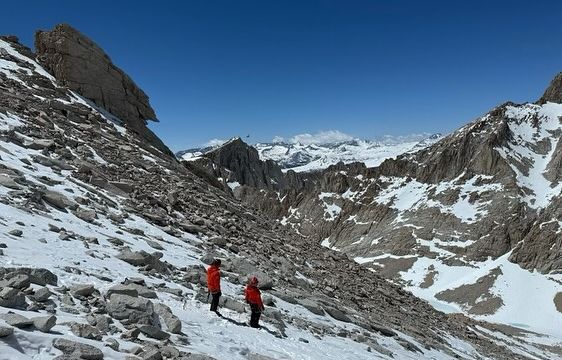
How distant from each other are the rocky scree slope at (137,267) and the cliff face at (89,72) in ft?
10.0

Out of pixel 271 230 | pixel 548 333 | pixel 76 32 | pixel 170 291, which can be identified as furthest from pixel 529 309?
pixel 170 291

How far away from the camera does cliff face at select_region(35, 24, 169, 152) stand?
143ft

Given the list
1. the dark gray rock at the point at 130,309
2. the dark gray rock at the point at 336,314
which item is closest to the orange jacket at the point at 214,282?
the dark gray rock at the point at 130,309

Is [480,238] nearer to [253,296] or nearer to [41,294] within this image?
[253,296]

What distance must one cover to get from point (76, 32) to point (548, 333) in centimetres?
11407

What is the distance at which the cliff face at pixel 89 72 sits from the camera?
143 feet

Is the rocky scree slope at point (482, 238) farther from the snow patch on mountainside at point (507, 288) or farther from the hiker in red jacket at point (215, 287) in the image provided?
the hiker in red jacket at point (215, 287)

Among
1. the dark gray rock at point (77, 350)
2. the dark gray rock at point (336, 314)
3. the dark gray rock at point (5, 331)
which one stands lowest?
the dark gray rock at point (77, 350)

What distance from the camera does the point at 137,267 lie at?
1602 centimetres

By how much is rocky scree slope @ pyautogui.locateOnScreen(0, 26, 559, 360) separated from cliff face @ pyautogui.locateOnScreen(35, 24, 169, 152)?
3.06 metres

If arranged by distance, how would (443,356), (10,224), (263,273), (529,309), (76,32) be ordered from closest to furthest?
(10,224) < (263,273) < (443,356) < (76,32) < (529,309)

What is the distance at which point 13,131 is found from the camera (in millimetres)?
24297

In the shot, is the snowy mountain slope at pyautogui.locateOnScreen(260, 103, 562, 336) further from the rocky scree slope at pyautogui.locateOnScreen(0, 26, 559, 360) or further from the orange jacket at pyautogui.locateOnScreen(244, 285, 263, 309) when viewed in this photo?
the orange jacket at pyautogui.locateOnScreen(244, 285, 263, 309)

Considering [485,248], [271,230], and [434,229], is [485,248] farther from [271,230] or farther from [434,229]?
[271,230]
